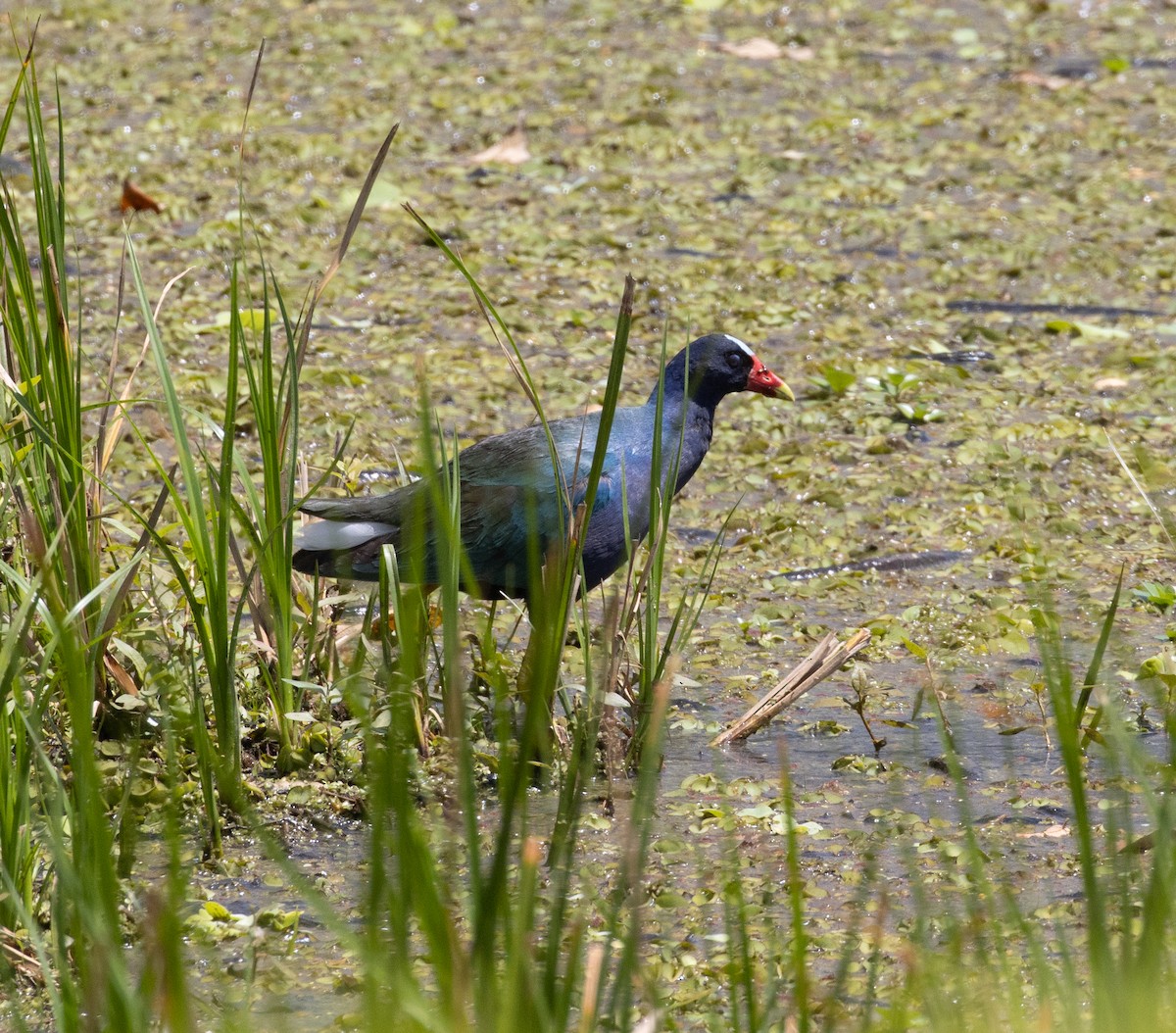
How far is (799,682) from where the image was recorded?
3412 mm

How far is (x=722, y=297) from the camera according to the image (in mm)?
5949

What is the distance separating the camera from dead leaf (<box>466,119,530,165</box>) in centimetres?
688

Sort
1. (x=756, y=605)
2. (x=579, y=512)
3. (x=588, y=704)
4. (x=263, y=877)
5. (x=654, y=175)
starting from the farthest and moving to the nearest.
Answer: (x=654, y=175) < (x=756, y=605) < (x=579, y=512) < (x=263, y=877) < (x=588, y=704)

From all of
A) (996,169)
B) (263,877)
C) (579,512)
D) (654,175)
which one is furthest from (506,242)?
(263,877)

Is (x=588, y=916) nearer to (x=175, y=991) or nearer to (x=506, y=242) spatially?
(x=175, y=991)

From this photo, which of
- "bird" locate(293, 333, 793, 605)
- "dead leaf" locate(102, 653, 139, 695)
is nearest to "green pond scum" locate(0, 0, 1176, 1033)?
"dead leaf" locate(102, 653, 139, 695)

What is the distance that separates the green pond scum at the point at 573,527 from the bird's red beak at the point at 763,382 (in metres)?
0.39

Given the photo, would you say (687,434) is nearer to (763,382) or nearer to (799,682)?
(763,382)

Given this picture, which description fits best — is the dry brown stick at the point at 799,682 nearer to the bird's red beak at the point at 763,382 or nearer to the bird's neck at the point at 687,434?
the bird's neck at the point at 687,434

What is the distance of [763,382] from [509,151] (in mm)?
2867

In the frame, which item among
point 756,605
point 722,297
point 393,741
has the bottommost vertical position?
point 756,605

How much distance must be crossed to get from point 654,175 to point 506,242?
2.91 feet

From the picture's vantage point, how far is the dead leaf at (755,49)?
7758mm

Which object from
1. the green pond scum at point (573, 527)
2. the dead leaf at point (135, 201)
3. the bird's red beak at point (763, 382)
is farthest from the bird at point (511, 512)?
the dead leaf at point (135, 201)
